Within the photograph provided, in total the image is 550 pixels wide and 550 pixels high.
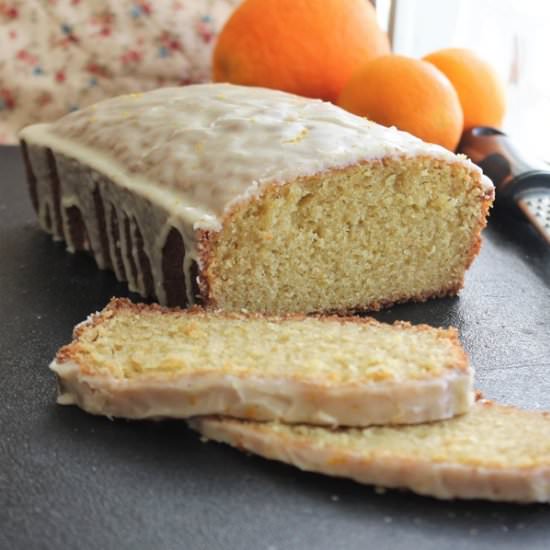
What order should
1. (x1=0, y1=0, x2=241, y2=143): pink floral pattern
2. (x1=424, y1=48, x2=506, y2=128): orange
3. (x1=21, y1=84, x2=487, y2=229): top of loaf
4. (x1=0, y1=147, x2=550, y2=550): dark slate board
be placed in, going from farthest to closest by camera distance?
1. (x1=0, y1=0, x2=241, y2=143): pink floral pattern
2. (x1=424, y1=48, x2=506, y2=128): orange
3. (x1=21, y1=84, x2=487, y2=229): top of loaf
4. (x1=0, y1=147, x2=550, y2=550): dark slate board

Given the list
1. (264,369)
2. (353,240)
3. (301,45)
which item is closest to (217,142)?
(353,240)

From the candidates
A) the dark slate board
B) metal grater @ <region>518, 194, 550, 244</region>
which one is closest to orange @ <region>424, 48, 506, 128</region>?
metal grater @ <region>518, 194, 550, 244</region>

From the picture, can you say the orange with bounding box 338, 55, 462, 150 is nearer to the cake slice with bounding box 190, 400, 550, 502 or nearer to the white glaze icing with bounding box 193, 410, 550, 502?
the cake slice with bounding box 190, 400, 550, 502

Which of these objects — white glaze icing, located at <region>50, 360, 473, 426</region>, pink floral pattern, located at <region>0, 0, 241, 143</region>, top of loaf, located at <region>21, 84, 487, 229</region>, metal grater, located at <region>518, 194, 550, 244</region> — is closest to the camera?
white glaze icing, located at <region>50, 360, 473, 426</region>

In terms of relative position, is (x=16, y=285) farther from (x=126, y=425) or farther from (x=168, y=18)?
(x=168, y=18)

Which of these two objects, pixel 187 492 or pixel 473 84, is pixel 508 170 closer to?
pixel 473 84

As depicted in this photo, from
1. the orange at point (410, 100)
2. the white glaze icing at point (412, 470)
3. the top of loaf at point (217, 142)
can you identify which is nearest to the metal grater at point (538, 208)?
the orange at point (410, 100)

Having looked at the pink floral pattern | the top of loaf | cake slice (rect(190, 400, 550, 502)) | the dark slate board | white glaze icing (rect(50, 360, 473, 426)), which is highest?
the top of loaf

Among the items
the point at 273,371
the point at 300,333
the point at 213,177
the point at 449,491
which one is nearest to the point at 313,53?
the point at 213,177
